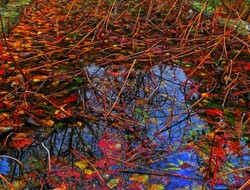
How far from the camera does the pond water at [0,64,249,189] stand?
217cm

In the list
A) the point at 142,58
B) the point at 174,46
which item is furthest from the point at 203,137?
the point at 174,46

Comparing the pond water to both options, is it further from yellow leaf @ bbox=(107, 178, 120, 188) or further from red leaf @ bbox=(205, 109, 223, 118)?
red leaf @ bbox=(205, 109, 223, 118)

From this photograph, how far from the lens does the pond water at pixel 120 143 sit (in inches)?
85.4

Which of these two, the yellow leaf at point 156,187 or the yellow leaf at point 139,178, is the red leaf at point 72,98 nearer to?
the yellow leaf at point 139,178

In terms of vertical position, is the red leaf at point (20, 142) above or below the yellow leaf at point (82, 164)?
above

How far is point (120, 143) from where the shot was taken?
2502 mm

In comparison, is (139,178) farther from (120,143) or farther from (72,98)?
(72,98)

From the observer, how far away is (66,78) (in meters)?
3.39

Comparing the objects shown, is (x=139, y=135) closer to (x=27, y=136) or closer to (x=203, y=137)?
(x=203, y=137)

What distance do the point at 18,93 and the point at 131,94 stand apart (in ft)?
3.29

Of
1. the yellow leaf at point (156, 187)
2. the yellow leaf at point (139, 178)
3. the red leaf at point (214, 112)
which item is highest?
the red leaf at point (214, 112)

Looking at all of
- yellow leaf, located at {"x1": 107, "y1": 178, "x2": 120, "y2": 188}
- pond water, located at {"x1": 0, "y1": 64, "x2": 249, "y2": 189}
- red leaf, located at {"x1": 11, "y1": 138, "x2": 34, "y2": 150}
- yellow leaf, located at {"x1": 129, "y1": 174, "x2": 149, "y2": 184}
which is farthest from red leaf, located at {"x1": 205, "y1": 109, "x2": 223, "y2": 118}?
red leaf, located at {"x1": 11, "y1": 138, "x2": 34, "y2": 150}

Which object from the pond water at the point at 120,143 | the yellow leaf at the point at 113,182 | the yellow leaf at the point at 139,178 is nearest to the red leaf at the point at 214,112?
the pond water at the point at 120,143

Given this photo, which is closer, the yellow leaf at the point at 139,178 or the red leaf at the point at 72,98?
the yellow leaf at the point at 139,178
